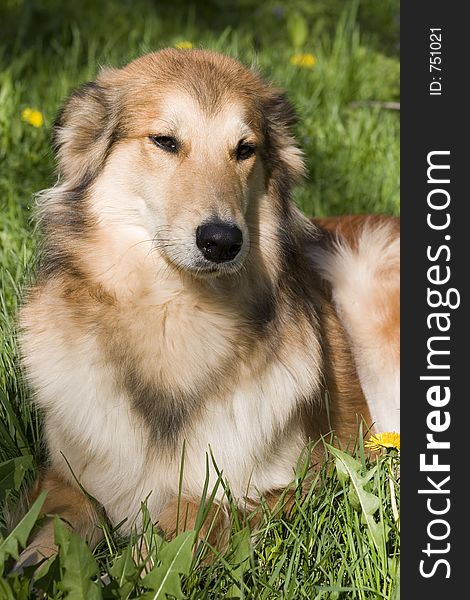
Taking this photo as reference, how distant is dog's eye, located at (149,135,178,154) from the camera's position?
2.90 metres

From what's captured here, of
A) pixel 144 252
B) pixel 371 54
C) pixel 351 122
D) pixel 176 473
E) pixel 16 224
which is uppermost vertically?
pixel 371 54

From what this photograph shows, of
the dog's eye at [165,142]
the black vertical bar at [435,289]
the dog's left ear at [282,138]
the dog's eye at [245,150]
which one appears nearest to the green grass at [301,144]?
the black vertical bar at [435,289]

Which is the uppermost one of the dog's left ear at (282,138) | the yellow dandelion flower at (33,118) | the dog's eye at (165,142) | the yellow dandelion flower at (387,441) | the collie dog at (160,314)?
the yellow dandelion flower at (33,118)

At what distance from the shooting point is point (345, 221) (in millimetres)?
4086

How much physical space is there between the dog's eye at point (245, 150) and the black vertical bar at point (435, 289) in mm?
485

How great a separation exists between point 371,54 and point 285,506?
4080mm

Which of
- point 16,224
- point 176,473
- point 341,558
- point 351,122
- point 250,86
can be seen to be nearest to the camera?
point 341,558

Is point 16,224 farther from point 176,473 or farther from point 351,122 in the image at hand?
point 351,122

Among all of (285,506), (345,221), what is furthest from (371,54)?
(285,506)

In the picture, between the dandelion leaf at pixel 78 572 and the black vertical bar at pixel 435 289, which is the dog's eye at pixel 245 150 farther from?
the dandelion leaf at pixel 78 572

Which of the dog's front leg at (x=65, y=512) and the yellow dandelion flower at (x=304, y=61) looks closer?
the dog's front leg at (x=65, y=512)

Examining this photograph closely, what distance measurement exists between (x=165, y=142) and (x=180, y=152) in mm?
66

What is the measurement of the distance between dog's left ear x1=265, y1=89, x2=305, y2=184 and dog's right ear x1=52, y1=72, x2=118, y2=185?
0.54m

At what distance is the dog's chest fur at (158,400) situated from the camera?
2912mm
